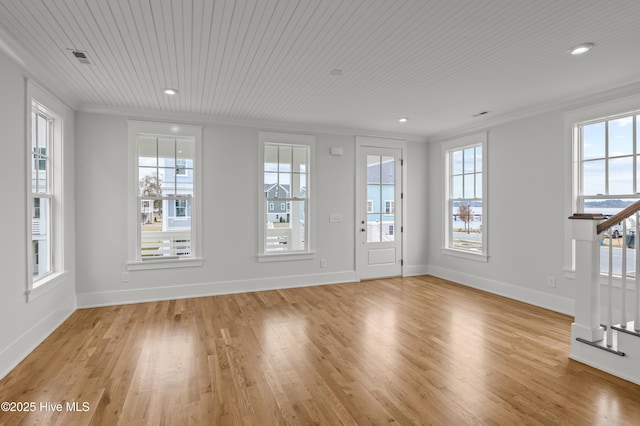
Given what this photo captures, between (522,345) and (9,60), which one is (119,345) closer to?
(9,60)

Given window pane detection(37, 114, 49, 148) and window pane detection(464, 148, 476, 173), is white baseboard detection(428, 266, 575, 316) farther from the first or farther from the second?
window pane detection(37, 114, 49, 148)

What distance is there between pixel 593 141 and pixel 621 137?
0.27 m

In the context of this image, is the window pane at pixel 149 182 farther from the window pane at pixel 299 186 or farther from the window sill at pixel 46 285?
the window pane at pixel 299 186

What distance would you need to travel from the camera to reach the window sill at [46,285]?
314 centimetres

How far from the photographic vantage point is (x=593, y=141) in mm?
3945

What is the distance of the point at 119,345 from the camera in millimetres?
3213

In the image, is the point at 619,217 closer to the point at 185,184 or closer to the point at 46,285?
the point at 185,184

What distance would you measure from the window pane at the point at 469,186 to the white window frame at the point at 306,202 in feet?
8.53

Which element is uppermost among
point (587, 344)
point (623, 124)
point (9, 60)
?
point (9, 60)

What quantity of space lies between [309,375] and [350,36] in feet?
8.72

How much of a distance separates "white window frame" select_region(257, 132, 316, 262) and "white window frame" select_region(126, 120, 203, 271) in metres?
0.89

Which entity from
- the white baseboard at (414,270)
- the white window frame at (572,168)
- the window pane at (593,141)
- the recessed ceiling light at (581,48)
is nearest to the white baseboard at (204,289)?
the white baseboard at (414,270)

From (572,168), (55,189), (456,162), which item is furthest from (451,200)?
(55,189)

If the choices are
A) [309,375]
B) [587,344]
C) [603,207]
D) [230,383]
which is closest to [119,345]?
[230,383]
